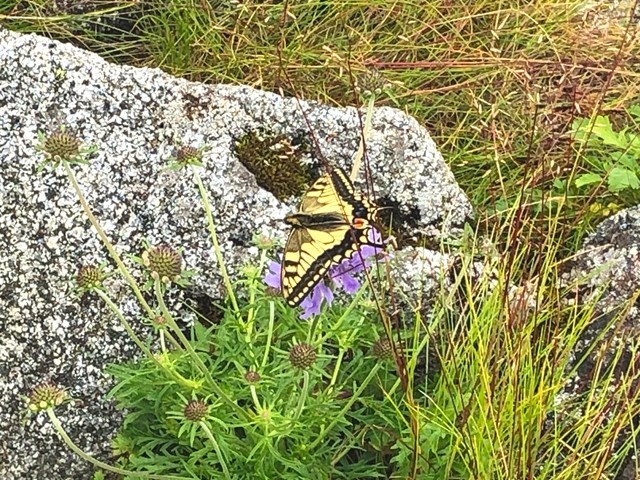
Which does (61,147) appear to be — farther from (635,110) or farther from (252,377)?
(635,110)

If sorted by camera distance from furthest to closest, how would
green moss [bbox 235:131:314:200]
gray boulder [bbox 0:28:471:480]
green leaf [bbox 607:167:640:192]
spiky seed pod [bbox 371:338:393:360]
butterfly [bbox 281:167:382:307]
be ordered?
green leaf [bbox 607:167:640:192]
green moss [bbox 235:131:314:200]
gray boulder [bbox 0:28:471:480]
spiky seed pod [bbox 371:338:393:360]
butterfly [bbox 281:167:382:307]

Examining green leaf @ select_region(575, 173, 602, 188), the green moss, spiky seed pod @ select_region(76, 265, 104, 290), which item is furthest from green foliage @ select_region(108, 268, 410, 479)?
green leaf @ select_region(575, 173, 602, 188)

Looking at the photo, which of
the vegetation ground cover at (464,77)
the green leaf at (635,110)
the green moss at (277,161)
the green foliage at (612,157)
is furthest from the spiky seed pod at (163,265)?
the green leaf at (635,110)

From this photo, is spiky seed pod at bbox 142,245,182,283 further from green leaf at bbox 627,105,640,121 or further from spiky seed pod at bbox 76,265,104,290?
green leaf at bbox 627,105,640,121

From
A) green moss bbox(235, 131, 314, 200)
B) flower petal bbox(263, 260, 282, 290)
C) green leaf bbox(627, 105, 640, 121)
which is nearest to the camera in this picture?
flower petal bbox(263, 260, 282, 290)

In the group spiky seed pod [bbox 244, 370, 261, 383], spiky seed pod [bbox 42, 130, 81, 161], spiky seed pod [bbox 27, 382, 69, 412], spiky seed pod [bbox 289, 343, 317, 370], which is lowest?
spiky seed pod [bbox 244, 370, 261, 383]

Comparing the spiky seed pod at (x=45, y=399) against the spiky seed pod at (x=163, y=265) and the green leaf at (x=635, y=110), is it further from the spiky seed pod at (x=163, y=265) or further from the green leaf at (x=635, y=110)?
the green leaf at (x=635, y=110)

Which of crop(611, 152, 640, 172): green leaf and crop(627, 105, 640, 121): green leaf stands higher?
crop(627, 105, 640, 121): green leaf

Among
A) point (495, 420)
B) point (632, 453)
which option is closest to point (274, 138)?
point (495, 420)
